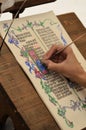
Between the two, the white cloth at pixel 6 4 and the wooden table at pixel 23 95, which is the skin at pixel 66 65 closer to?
the wooden table at pixel 23 95

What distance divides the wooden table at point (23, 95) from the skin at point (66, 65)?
0.10m

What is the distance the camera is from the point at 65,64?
101 cm

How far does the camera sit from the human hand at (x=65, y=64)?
39.3 inches

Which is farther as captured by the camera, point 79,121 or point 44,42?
point 44,42

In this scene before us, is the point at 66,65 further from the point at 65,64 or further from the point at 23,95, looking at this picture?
the point at 23,95

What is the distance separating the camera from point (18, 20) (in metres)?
1.11

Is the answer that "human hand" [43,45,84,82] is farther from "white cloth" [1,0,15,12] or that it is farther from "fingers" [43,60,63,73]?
"white cloth" [1,0,15,12]

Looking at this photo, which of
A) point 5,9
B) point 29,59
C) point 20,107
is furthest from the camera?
point 5,9

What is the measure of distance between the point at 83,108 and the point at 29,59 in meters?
0.24

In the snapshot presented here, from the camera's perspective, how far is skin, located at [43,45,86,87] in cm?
100

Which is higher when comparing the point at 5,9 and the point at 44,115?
the point at 5,9

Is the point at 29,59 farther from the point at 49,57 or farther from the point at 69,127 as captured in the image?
the point at 69,127

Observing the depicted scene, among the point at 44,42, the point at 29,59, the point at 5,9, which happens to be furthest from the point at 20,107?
the point at 5,9

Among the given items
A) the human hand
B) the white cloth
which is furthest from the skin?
the white cloth
